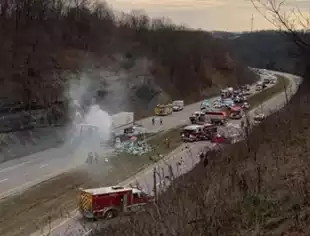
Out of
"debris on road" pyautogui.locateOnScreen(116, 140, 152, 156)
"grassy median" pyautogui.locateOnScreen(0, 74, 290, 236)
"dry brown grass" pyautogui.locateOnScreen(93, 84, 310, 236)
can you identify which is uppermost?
"dry brown grass" pyautogui.locateOnScreen(93, 84, 310, 236)

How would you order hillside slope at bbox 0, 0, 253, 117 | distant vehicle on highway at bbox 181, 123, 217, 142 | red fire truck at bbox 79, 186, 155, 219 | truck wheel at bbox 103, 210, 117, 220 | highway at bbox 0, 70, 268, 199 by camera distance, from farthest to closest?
hillside slope at bbox 0, 0, 253, 117 → distant vehicle on highway at bbox 181, 123, 217, 142 → highway at bbox 0, 70, 268, 199 → red fire truck at bbox 79, 186, 155, 219 → truck wheel at bbox 103, 210, 117, 220

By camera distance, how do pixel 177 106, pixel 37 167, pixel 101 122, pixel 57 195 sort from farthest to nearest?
pixel 177 106 < pixel 101 122 < pixel 37 167 < pixel 57 195

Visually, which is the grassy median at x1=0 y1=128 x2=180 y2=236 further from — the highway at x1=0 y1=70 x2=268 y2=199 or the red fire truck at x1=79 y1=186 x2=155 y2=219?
the red fire truck at x1=79 y1=186 x2=155 y2=219

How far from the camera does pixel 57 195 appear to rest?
88.5 ft

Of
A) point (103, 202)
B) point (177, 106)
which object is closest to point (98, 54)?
point (177, 106)

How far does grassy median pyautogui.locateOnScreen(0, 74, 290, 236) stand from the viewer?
877 inches

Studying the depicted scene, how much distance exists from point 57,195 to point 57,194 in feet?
0.73

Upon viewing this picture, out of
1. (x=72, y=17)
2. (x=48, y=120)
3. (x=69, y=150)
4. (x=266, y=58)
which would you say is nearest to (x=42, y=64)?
(x=48, y=120)

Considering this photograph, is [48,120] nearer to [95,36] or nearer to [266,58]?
[95,36]

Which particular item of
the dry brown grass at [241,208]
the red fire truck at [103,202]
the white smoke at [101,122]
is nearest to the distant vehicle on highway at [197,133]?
the white smoke at [101,122]

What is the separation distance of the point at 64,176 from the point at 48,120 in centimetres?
1589

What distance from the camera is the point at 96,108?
5181 cm

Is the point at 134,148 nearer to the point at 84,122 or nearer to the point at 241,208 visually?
the point at 84,122

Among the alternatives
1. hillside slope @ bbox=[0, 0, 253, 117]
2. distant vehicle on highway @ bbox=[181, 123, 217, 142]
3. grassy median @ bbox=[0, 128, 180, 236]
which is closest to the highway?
grassy median @ bbox=[0, 128, 180, 236]
